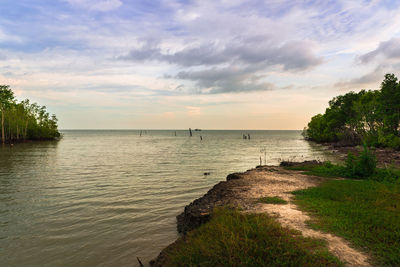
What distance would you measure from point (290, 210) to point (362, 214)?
2614mm

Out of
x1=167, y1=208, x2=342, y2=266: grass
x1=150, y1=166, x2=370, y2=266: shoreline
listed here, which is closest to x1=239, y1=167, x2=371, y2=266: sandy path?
x1=150, y1=166, x2=370, y2=266: shoreline

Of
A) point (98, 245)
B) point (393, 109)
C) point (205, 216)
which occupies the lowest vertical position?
point (98, 245)

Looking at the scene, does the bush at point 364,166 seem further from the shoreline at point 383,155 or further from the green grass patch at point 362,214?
the green grass patch at point 362,214

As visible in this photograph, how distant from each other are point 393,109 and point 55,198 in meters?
61.0

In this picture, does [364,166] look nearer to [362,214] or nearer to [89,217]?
[362,214]

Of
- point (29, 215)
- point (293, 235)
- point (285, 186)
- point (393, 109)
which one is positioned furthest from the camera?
point (393, 109)

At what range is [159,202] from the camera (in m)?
15.2

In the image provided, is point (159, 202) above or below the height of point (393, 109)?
below

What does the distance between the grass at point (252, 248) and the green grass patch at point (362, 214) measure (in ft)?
4.52

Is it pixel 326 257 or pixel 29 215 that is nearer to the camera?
pixel 326 257

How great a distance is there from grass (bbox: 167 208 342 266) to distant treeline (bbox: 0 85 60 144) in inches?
3205

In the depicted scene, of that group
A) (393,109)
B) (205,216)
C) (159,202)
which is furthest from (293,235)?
(393,109)

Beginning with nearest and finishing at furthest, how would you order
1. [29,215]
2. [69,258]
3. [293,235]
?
[293,235], [69,258], [29,215]

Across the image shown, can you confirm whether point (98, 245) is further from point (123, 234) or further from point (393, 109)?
point (393, 109)
